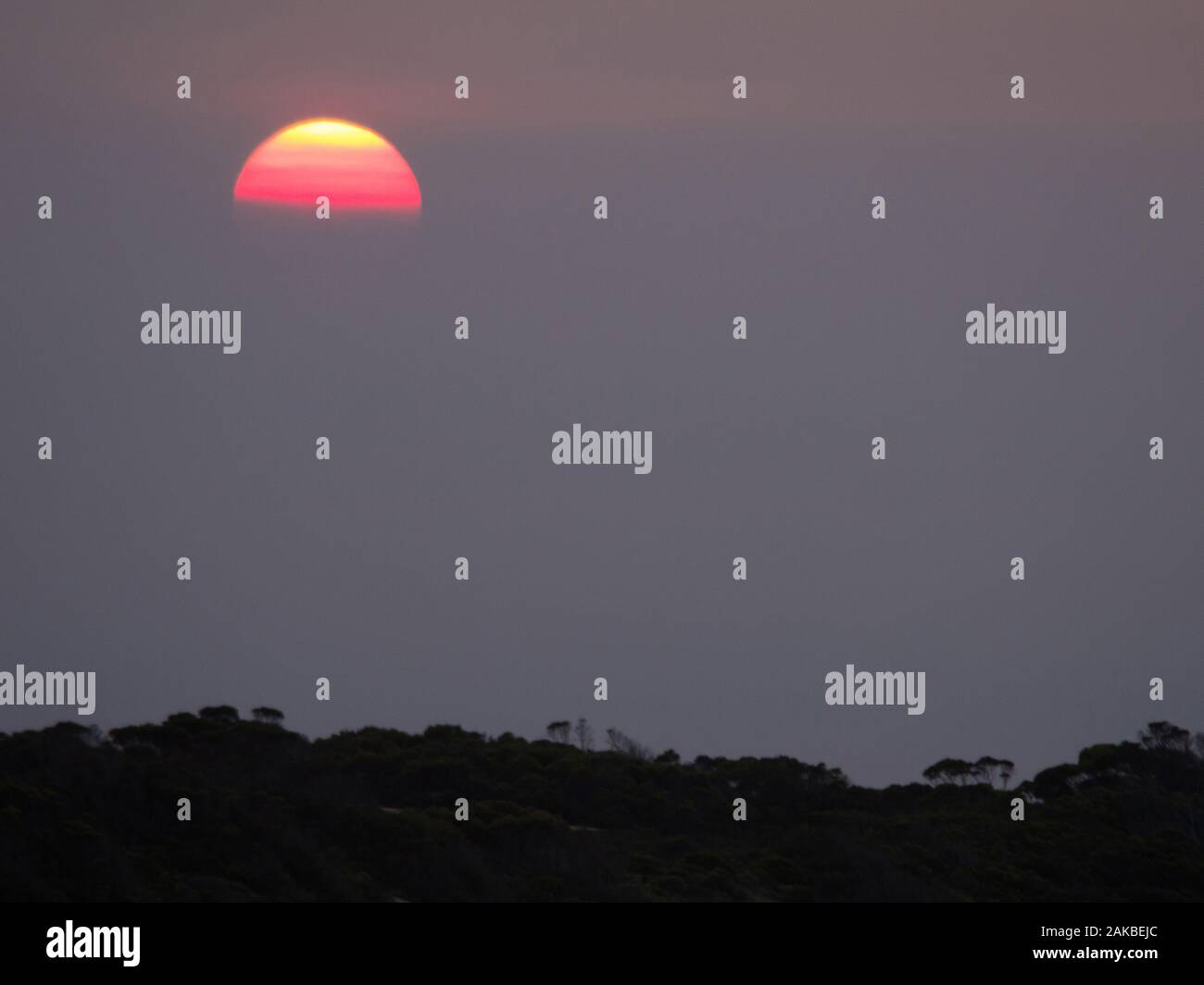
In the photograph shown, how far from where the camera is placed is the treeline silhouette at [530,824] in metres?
26.0

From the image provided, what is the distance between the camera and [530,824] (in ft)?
100

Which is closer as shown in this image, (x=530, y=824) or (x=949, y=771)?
(x=530, y=824)

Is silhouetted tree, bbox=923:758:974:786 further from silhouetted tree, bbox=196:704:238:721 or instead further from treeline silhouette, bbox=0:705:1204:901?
silhouetted tree, bbox=196:704:238:721

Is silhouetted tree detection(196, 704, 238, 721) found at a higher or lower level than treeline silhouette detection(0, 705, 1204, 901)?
higher

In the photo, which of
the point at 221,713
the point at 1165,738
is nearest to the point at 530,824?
the point at 221,713

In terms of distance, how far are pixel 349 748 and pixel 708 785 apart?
790 centimetres

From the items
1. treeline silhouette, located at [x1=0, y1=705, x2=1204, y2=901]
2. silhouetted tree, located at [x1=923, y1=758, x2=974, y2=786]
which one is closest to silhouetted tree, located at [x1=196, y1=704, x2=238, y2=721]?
treeline silhouette, located at [x1=0, y1=705, x2=1204, y2=901]

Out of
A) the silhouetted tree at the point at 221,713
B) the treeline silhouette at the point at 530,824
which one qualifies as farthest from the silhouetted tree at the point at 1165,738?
the silhouetted tree at the point at 221,713

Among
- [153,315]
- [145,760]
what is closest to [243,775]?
[145,760]

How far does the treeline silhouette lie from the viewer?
85.5 feet

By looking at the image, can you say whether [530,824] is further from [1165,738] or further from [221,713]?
[1165,738]

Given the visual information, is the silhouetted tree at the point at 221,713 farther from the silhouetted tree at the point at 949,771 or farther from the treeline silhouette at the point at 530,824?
the silhouetted tree at the point at 949,771
